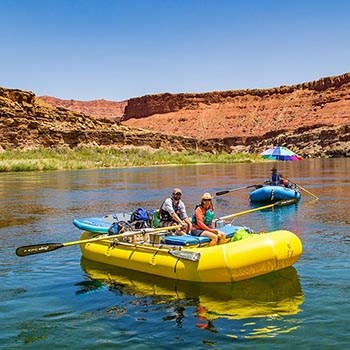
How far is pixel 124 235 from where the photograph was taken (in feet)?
36.9

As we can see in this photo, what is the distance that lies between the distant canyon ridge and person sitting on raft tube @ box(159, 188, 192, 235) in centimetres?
6791

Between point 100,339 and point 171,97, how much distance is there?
554 feet

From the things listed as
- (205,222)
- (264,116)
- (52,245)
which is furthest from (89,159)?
(264,116)

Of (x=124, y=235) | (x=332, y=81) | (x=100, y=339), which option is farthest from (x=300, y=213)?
(x=332, y=81)

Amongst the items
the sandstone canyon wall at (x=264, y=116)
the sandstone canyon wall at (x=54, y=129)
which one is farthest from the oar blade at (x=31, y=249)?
the sandstone canyon wall at (x=264, y=116)

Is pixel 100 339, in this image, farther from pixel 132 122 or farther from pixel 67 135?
pixel 132 122

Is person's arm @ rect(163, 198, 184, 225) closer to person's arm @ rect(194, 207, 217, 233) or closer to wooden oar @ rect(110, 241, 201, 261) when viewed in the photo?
person's arm @ rect(194, 207, 217, 233)

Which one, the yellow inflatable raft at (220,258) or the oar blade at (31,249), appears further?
the oar blade at (31,249)

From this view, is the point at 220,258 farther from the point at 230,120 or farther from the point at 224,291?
the point at 230,120

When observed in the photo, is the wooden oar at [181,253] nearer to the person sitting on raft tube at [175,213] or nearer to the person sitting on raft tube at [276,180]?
the person sitting on raft tube at [175,213]

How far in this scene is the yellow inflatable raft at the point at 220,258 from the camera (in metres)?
9.59

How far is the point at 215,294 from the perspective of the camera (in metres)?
9.59

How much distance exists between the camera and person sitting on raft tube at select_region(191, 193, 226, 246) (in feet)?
35.8

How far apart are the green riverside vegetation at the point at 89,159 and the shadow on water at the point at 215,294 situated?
47827mm
